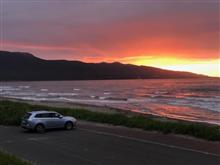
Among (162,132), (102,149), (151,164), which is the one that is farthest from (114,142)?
(151,164)

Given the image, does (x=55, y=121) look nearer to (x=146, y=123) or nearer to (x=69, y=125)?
(x=69, y=125)

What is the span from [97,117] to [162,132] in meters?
→ 9.29

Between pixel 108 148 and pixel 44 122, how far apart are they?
355 inches

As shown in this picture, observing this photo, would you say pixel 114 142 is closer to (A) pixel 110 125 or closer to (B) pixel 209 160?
(B) pixel 209 160

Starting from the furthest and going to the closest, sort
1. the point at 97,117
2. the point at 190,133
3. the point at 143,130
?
1. the point at 97,117
2. the point at 143,130
3. the point at 190,133

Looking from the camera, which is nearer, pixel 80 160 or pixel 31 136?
pixel 80 160

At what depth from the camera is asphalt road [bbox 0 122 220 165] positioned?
1944 centimetres

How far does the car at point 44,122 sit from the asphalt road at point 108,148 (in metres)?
0.56

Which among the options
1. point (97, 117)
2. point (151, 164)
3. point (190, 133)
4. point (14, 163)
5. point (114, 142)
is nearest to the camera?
point (14, 163)

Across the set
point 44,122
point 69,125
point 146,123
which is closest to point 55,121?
point 44,122

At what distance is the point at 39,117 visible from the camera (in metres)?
30.9

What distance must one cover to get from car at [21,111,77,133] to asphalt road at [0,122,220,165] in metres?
0.56

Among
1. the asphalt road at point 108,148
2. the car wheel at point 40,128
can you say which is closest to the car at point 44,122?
the car wheel at point 40,128

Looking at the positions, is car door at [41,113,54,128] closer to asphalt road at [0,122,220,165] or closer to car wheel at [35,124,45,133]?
car wheel at [35,124,45,133]
